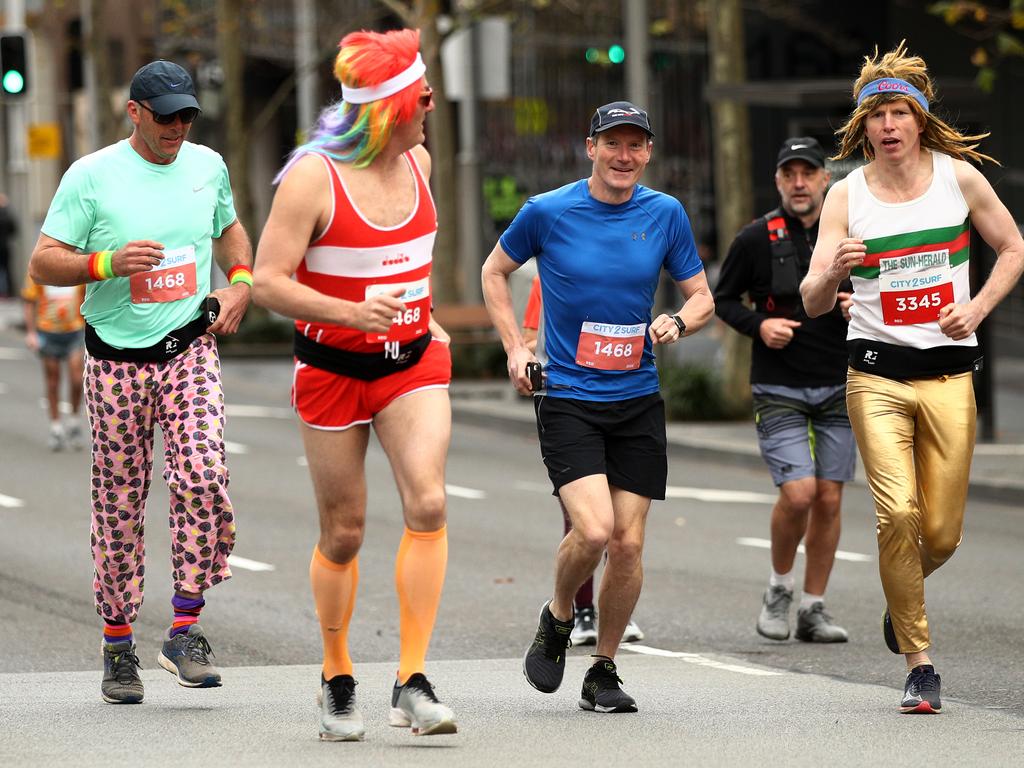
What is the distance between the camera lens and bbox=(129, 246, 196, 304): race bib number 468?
6727 millimetres

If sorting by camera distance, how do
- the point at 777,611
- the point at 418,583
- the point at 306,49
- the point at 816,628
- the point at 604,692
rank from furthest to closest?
the point at 306,49 < the point at 777,611 < the point at 816,628 < the point at 604,692 < the point at 418,583

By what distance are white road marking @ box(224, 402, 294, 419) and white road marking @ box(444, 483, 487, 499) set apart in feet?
19.4

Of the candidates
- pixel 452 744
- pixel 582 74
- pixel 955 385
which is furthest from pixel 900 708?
pixel 582 74

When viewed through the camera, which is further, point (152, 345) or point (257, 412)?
point (257, 412)

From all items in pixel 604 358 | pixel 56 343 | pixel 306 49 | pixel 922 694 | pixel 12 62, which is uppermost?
pixel 306 49

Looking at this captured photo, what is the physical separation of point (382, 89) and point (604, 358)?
140 cm

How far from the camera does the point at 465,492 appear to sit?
49.6 ft

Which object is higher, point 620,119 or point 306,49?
point 306,49

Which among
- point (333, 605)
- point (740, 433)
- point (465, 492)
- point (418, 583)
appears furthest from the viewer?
point (740, 433)

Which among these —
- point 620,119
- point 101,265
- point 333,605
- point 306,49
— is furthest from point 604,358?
point 306,49

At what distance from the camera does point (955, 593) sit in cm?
1027

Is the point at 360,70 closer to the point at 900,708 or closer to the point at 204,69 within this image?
the point at 900,708

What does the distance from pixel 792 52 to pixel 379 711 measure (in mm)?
24291

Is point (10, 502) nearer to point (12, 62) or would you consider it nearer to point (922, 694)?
point (922, 694)
